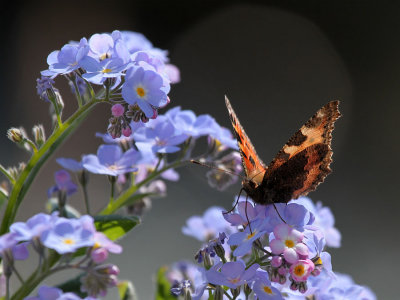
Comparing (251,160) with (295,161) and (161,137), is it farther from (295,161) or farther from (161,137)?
(161,137)

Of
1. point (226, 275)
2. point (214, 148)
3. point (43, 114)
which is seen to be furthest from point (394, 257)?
point (226, 275)

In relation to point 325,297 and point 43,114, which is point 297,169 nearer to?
point 325,297

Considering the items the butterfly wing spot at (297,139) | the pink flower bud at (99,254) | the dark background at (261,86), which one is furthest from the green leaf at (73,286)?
the dark background at (261,86)

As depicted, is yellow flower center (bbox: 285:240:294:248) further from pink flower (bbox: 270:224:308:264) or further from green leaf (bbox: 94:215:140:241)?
green leaf (bbox: 94:215:140:241)

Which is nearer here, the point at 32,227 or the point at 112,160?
the point at 32,227

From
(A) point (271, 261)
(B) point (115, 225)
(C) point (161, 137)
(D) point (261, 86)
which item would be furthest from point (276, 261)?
(D) point (261, 86)

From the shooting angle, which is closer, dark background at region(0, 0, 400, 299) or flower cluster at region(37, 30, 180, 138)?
flower cluster at region(37, 30, 180, 138)

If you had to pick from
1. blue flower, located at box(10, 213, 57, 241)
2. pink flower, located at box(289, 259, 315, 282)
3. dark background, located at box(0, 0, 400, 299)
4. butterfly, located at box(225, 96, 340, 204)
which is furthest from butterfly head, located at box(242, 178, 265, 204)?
dark background, located at box(0, 0, 400, 299)

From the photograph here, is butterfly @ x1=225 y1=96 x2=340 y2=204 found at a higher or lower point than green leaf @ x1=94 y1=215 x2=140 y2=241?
higher
